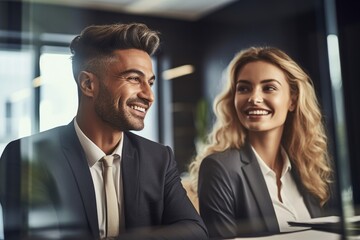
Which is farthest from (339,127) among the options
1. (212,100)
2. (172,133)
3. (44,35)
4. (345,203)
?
(44,35)

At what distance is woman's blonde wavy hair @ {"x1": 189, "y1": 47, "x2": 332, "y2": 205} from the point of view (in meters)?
1.60

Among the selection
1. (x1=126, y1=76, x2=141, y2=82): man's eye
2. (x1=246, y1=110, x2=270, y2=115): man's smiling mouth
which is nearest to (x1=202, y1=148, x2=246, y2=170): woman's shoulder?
(x1=246, y1=110, x2=270, y2=115): man's smiling mouth

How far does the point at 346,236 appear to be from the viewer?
5.77ft

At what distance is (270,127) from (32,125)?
0.83 m

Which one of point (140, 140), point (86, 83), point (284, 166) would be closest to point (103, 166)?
point (140, 140)

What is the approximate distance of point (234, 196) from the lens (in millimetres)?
1624

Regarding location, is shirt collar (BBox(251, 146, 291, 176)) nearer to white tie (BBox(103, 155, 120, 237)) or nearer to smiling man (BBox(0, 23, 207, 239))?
smiling man (BBox(0, 23, 207, 239))

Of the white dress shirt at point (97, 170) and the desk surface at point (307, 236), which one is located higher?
the white dress shirt at point (97, 170)

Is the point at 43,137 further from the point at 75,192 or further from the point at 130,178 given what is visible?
the point at 130,178

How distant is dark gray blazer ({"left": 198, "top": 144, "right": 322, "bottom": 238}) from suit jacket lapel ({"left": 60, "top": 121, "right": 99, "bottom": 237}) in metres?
0.36

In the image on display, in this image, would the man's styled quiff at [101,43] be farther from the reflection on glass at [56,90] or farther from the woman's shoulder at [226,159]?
the woman's shoulder at [226,159]

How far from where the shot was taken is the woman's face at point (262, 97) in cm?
164

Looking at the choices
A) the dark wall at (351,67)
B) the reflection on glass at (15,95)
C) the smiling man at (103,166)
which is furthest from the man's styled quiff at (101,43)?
the dark wall at (351,67)

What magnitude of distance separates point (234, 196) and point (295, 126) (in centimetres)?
36
